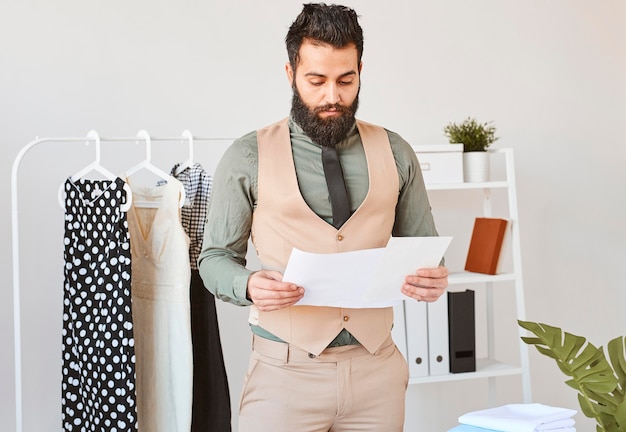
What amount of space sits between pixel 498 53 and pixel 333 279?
211 centimetres

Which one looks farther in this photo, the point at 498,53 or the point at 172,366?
the point at 498,53

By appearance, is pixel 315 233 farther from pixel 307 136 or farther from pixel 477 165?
pixel 477 165

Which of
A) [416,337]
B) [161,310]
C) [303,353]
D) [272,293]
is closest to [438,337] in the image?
[416,337]

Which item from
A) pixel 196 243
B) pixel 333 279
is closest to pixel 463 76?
pixel 196 243

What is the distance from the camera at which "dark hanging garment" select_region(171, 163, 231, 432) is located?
2404mm

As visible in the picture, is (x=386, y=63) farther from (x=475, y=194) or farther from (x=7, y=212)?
(x=7, y=212)

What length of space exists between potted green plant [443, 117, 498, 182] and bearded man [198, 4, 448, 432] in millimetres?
1313

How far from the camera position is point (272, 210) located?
1.76 metres

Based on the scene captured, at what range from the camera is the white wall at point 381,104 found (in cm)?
285

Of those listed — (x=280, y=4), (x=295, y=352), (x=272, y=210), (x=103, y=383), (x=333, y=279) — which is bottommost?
(x=103, y=383)

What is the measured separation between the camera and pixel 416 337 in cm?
304

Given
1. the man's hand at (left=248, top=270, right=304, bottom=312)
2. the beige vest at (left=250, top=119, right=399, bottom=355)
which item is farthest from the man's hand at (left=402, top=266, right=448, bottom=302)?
the man's hand at (left=248, top=270, right=304, bottom=312)

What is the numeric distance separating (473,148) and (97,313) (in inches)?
60.0

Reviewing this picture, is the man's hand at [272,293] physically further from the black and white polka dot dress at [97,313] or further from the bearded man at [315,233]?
the black and white polka dot dress at [97,313]
